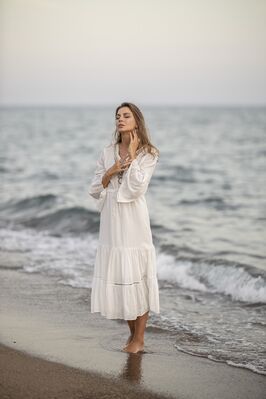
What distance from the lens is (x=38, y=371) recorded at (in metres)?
4.80

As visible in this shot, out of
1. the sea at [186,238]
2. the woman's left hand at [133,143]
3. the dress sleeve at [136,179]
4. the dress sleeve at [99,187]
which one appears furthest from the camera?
the sea at [186,238]

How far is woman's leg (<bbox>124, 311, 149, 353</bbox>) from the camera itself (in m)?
5.42

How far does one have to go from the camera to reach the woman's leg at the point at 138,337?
5418 millimetres

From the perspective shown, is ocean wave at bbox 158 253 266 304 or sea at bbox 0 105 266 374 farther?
ocean wave at bbox 158 253 266 304

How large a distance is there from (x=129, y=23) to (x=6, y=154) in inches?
298

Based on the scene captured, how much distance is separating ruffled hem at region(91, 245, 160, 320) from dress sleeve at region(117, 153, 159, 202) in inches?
15.7

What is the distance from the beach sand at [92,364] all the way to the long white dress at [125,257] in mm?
388

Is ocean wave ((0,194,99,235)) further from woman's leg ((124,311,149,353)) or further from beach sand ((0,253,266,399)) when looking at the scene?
woman's leg ((124,311,149,353))

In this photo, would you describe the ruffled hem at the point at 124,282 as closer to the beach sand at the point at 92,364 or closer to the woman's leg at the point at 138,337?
the woman's leg at the point at 138,337

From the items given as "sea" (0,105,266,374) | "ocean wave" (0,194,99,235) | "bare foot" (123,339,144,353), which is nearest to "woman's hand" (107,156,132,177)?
"bare foot" (123,339,144,353)

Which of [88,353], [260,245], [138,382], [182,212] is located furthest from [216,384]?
[182,212]

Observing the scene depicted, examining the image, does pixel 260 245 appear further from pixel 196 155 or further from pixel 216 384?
pixel 196 155

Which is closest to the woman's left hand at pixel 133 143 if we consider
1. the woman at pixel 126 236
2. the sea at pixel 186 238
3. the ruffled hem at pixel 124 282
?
the woman at pixel 126 236

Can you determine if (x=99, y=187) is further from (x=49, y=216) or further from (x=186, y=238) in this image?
(x=49, y=216)
